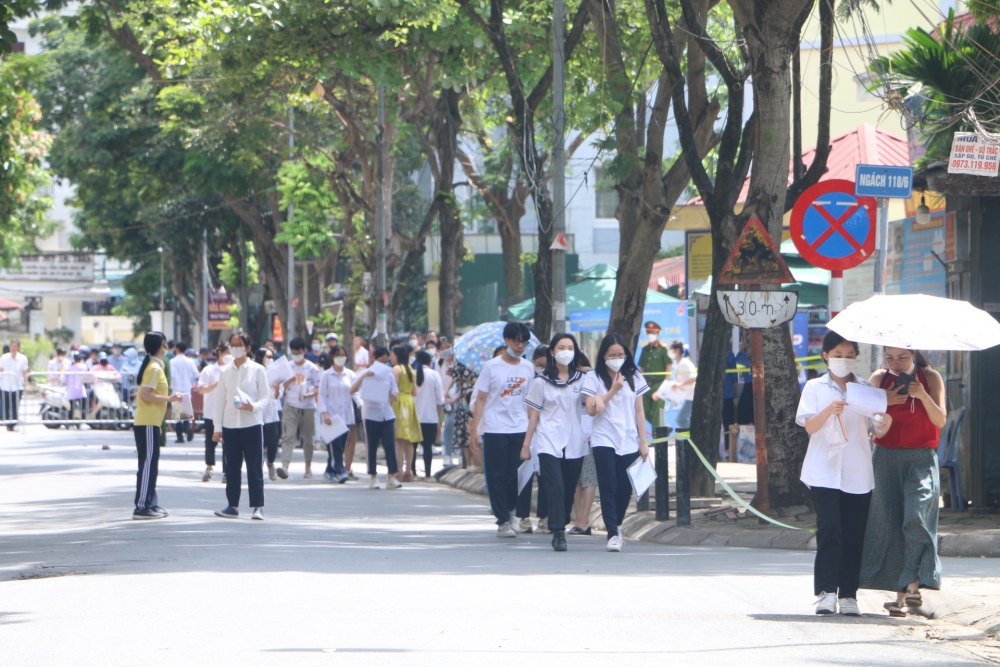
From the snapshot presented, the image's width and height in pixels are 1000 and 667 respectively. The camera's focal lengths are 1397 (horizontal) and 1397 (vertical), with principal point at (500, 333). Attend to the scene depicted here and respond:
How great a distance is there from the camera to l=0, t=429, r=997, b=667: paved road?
22.8ft

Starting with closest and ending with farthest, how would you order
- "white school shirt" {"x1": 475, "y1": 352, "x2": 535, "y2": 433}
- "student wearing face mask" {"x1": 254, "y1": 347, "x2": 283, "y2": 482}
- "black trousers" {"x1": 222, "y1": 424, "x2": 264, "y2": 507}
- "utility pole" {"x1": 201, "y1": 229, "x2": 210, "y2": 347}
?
"white school shirt" {"x1": 475, "y1": 352, "x2": 535, "y2": 433} < "black trousers" {"x1": 222, "y1": 424, "x2": 264, "y2": 507} < "student wearing face mask" {"x1": 254, "y1": 347, "x2": 283, "y2": 482} < "utility pole" {"x1": 201, "y1": 229, "x2": 210, "y2": 347}

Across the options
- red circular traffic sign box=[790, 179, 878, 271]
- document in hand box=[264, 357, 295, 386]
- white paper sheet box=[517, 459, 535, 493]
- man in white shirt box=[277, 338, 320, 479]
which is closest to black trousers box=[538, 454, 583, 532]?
white paper sheet box=[517, 459, 535, 493]

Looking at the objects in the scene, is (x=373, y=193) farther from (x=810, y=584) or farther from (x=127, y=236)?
(x=810, y=584)

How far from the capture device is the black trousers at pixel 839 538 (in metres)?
8.07

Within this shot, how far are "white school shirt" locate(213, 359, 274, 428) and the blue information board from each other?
6.35m

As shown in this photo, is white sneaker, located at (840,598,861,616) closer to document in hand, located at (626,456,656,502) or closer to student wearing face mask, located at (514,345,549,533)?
document in hand, located at (626,456,656,502)

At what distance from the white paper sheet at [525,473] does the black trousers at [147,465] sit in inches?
138

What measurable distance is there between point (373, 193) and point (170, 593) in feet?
64.3

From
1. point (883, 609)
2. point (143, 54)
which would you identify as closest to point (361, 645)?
point (883, 609)

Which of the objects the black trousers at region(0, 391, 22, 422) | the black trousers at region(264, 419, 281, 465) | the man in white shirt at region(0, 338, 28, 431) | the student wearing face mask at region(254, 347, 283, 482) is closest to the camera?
the student wearing face mask at region(254, 347, 283, 482)

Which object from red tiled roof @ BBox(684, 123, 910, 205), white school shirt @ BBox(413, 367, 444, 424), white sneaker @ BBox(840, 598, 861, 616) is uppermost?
red tiled roof @ BBox(684, 123, 910, 205)

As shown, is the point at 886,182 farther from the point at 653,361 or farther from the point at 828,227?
the point at 653,361

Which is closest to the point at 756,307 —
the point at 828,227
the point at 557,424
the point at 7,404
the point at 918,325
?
the point at 828,227

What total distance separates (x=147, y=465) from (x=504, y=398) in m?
3.60
